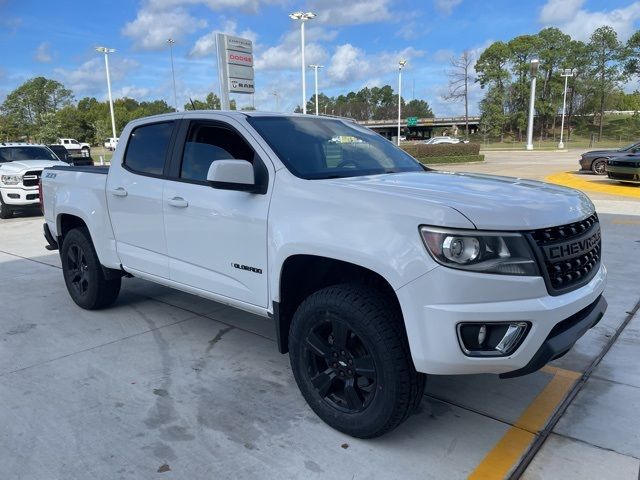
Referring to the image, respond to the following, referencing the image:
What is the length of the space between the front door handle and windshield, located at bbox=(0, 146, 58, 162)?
1185 centimetres

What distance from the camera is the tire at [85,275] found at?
16.7 feet

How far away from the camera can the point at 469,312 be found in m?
2.45

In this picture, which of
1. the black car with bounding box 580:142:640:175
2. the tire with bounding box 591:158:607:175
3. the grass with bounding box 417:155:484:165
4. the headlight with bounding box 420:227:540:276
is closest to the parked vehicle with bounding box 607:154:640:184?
the black car with bounding box 580:142:640:175

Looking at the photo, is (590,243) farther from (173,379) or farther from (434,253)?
(173,379)

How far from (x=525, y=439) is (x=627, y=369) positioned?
1.39m

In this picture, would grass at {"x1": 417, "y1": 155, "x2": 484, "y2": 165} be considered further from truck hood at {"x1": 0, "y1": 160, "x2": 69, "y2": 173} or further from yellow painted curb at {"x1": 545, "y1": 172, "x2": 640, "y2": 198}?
truck hood at {"x1": 0, "y1": 160, "x2": 69, "y2": 173}

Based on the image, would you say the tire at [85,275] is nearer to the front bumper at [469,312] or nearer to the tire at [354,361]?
the tire at [354,361]

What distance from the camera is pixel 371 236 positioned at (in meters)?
2.70

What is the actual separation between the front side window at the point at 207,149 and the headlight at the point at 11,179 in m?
10.2

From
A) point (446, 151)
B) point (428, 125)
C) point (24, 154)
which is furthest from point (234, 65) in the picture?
point (428, 125)

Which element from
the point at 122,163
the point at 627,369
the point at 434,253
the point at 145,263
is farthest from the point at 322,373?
the point at 122,163

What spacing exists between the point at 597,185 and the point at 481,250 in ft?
52.9

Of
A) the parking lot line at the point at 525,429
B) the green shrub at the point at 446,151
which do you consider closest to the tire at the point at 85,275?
the parking lot line at the point at 525,429

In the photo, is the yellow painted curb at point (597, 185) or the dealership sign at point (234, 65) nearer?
the yellow painted curb at point (597, 185)
